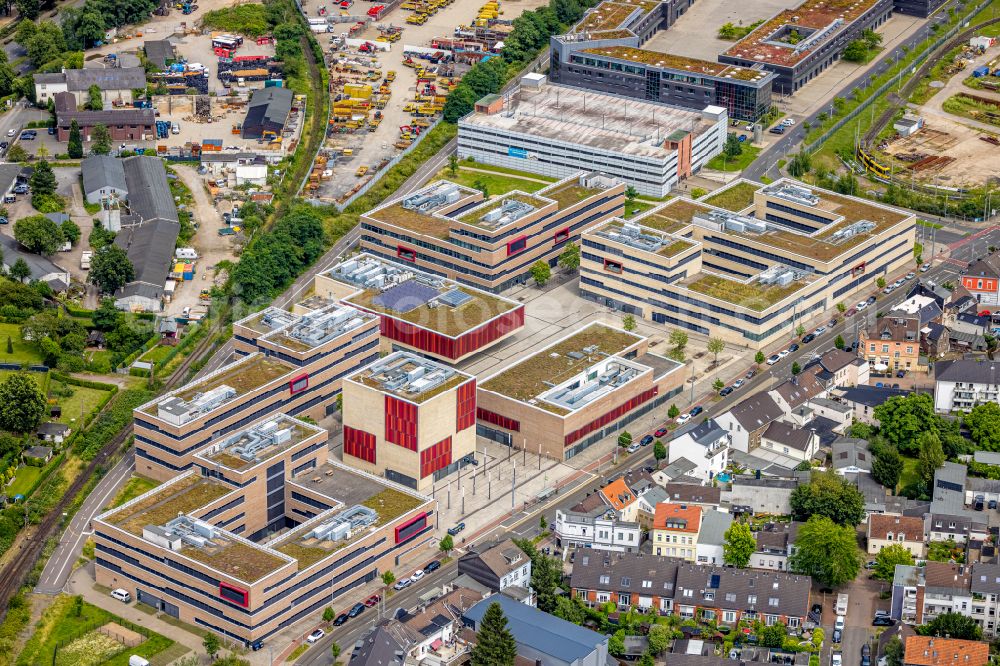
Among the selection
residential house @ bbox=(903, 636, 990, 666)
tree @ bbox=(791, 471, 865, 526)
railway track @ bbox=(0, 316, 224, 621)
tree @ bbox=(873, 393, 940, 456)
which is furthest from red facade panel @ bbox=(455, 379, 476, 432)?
residential house @ bbox=(903, 636, 990, 666)

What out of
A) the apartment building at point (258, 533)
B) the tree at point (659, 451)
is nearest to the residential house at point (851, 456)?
the tree at point (659, 451)

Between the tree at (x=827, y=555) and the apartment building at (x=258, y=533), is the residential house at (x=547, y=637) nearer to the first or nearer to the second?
the apartment building at (x=258, y=533)

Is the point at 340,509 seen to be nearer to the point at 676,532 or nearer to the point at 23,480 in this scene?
the point at 676,532

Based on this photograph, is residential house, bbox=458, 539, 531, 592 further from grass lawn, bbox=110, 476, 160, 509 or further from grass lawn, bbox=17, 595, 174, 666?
grass lawn, bbox=110, 476, 160, 509

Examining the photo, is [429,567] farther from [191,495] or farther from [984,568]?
[984,568]

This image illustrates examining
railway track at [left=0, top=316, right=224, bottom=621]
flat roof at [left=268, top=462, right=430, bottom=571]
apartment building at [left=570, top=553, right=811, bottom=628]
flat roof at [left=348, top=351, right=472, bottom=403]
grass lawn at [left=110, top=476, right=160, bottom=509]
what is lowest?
railway track at [left=0, top=316, right=224, bottom=621]

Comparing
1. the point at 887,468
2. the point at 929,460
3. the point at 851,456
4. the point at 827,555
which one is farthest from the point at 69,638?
the point at 929,460

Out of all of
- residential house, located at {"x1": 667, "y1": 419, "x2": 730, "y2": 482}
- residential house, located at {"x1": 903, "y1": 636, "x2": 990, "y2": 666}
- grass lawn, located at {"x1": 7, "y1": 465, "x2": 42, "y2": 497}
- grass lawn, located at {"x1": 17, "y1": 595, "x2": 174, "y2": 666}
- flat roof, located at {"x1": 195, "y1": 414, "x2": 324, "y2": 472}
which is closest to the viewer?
residential house, located at {"x1": 903, "y1": 636, "x2": 990, "y2": 666}
